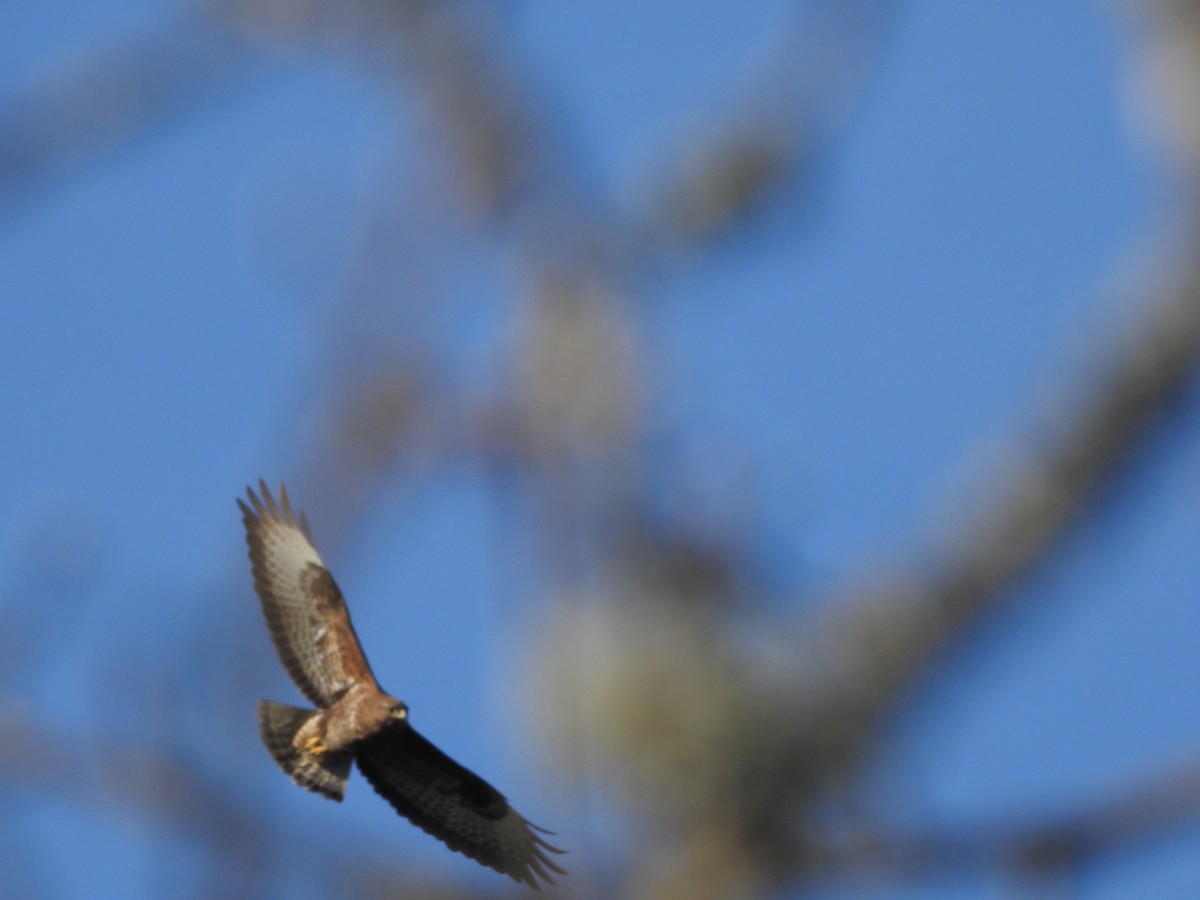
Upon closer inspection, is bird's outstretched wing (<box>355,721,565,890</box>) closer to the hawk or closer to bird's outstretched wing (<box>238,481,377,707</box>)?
the hawk

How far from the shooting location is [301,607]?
167 inches

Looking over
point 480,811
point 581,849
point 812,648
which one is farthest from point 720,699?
point 581,849

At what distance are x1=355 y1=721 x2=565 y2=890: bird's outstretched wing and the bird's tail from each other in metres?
0.07

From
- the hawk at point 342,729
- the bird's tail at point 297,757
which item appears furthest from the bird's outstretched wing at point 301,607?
the bird's tail at point 297,757

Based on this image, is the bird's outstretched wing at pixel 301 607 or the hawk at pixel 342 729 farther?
the bird's outstretched wing at pixel 301 607

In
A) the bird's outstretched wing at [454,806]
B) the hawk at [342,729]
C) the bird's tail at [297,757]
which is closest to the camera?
the hawk at [342,729]

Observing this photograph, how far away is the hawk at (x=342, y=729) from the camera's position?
3889 millimetres

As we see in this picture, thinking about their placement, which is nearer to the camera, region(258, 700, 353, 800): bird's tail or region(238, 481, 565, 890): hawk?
region(238, 481, 565, 890): hawk

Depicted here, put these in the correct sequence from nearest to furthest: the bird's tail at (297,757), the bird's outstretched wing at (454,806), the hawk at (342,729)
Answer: the hawk at (342,729)
the bird's tail at (297,757)
the bird's outstretched wing at (454,806)

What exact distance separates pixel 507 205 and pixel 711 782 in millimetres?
2596

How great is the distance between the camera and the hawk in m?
3.89

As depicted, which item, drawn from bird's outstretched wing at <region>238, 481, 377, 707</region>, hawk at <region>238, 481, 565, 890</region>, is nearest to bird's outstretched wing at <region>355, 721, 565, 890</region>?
hawk at <region>238, 481, 565, 890</region>

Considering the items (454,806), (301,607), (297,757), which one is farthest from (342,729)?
(454,806)

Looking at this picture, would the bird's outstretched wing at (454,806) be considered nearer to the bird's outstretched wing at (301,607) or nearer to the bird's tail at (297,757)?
the bird's tail at (297,757)
